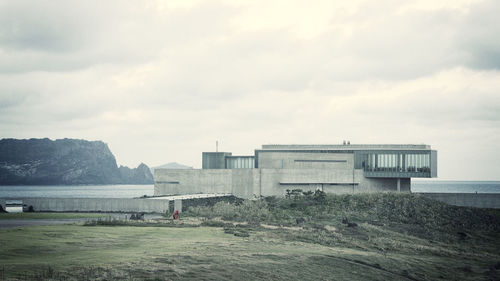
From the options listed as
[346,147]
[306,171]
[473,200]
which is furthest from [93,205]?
[473,200]

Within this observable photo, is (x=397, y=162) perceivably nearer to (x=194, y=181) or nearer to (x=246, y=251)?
(x=194, y=181)

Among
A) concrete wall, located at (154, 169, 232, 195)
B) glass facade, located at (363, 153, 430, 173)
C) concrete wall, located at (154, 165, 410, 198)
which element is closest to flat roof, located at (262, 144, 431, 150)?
glass facade, located at (363, 153, 430, 173)

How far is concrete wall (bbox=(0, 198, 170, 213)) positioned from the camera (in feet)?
220

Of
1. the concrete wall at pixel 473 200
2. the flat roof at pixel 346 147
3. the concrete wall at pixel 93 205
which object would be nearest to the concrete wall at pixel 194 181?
the flat roof at pixel 346 147

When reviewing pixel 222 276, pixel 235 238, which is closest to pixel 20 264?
pixel 222 276

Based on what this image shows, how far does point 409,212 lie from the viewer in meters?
79.1

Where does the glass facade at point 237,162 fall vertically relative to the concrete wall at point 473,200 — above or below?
above

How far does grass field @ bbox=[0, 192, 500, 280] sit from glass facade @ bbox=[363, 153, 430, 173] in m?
35.6

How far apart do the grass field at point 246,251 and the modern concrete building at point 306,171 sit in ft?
101

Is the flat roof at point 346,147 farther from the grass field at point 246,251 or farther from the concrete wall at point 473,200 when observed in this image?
the grass field at point 246,251

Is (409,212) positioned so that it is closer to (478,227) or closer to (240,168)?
(478,227)

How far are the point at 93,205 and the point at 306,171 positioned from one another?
4258 centimetres

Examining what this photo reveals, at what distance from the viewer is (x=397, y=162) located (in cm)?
10381

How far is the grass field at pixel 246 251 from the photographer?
28844mm
